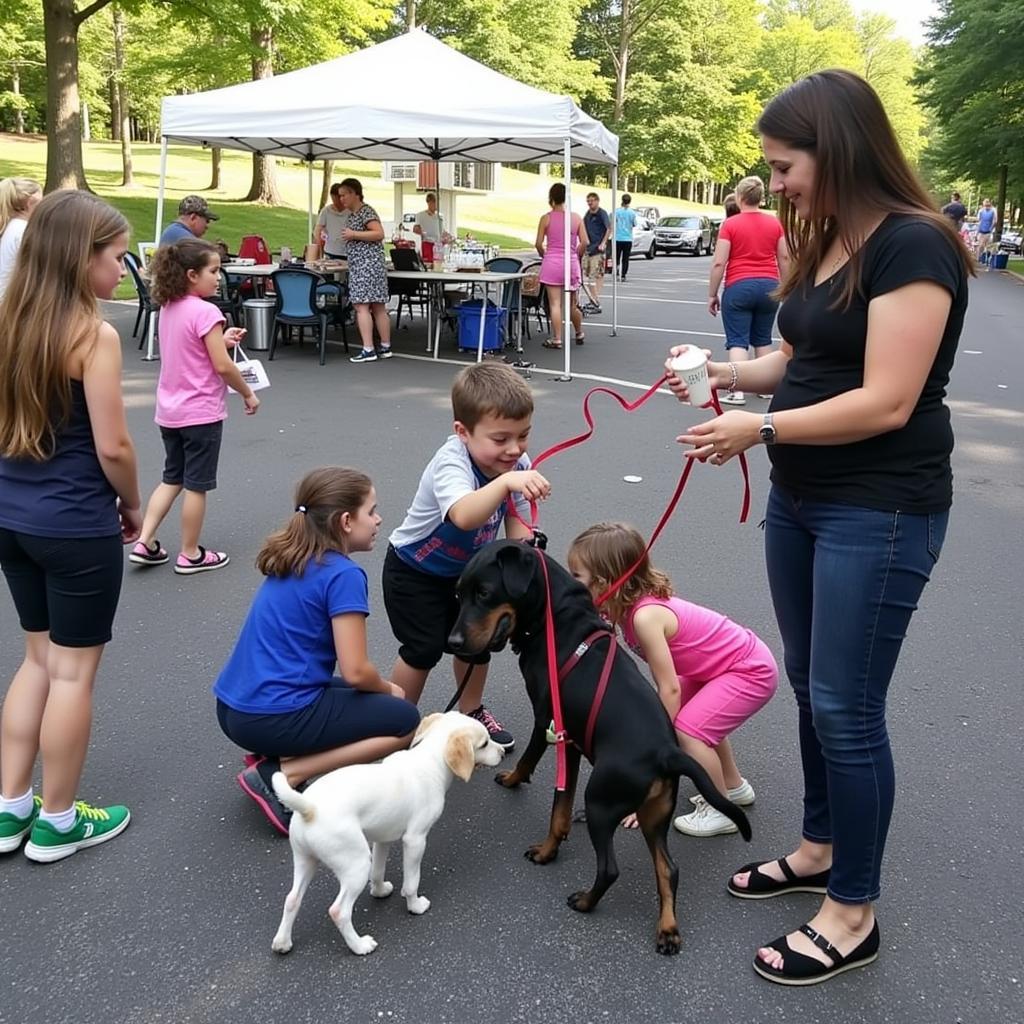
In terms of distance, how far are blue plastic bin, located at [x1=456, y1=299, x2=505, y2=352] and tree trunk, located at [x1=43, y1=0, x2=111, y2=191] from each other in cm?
1085

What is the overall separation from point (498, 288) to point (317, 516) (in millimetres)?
9574

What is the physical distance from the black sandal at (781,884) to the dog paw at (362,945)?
1.00 metres

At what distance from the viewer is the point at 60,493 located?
2545 millimetres

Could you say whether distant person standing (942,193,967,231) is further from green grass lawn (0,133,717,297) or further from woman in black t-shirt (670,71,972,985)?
green grass lawn (0,133,717,297)

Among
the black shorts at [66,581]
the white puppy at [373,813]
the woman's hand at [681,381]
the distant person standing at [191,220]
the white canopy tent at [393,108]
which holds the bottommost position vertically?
the white puppy at [373,813]

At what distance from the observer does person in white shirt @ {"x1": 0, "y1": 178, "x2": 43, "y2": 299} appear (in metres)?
5.66

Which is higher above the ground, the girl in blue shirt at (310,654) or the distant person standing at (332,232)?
the distant person standing at (332,232)

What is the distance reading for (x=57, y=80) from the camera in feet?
59.6

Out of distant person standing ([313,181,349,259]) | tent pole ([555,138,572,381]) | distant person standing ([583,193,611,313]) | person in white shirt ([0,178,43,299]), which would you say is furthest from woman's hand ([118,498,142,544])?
distant person standing ([583,193,611,313])

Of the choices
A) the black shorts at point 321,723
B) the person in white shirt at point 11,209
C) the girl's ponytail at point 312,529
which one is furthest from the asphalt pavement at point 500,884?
the person in white shirt at point 11,209

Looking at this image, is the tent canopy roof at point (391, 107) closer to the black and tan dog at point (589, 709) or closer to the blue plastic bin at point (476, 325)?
the blue plastic bin at point (476, 325)

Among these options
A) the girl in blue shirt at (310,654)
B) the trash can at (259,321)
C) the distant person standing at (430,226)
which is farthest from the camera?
the distant person standing at (430,226)

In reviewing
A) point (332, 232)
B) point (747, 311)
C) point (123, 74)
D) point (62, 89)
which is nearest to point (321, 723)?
point (747, 311)

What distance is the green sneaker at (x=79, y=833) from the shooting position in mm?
2678
